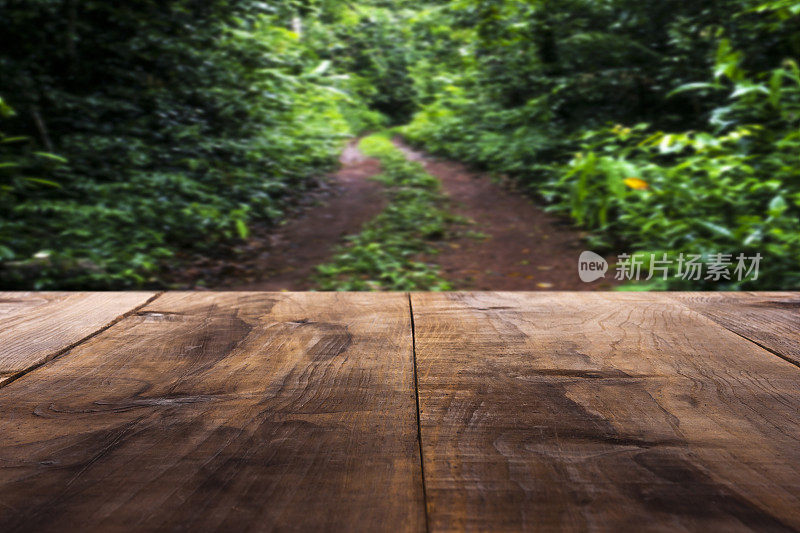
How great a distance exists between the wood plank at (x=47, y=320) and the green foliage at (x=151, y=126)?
72.0 inches

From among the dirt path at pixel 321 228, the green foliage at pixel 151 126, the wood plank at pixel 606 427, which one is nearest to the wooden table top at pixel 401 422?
the wood plank at pixel 606 427

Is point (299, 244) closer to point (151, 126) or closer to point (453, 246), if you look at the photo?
point (453, 246)

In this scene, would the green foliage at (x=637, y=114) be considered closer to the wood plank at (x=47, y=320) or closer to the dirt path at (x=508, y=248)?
the dirt path at (x=508, y=248)

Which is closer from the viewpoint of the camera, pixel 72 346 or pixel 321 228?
pixel 72 346

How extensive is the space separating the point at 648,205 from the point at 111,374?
2.74 metres

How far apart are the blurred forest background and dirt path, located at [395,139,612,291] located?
13 centimetres

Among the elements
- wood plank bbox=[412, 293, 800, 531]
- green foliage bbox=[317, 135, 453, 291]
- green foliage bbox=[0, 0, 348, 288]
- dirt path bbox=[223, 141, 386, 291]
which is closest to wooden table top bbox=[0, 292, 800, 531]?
wood plank bbox=[412, 293, 800, 531]

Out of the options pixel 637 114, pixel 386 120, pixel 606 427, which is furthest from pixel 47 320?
pixel 386 120

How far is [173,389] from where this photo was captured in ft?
1.47

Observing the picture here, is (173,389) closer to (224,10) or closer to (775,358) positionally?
(775,358)

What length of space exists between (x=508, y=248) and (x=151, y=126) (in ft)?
8.03

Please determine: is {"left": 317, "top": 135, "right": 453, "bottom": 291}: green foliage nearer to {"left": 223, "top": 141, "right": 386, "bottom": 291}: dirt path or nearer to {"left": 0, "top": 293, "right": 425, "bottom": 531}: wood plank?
{"left": 223, "top": 141, "right": 386, "bottom": 291}: dirt path

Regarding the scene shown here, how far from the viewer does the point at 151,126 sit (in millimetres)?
3701

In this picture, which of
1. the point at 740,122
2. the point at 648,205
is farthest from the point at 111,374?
the point at 740,122
